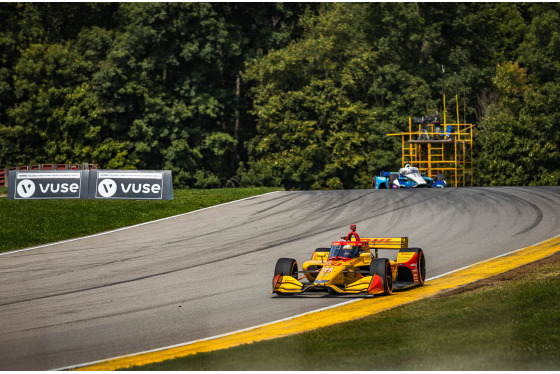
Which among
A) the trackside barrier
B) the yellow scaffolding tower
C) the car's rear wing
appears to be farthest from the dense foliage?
the car's rear wing

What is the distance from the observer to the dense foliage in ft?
174

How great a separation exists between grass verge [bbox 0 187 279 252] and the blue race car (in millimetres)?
8012

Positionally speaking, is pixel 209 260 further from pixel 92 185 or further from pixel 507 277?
pixel 92 185

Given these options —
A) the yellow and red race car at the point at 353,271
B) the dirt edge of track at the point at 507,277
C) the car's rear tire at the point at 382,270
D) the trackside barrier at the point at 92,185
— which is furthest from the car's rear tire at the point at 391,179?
the car's rear tire at the point at 382,270

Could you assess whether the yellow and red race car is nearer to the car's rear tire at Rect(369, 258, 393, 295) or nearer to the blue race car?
the car's rear tire at Rect(369, 258, 393, 295)

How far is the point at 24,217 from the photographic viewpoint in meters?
28.5

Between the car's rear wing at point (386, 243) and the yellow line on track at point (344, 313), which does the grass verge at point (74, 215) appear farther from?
the yellow line on track at point (344, 313)

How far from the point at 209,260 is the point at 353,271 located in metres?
5.87

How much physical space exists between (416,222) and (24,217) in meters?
14.1

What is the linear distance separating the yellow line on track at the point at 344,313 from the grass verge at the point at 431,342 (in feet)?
1.75

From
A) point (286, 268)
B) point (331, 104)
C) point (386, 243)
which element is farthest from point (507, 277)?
point (331, 104)

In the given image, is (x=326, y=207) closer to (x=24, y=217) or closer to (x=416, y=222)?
(x=416, y=222)

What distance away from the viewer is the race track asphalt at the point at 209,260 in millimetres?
13344

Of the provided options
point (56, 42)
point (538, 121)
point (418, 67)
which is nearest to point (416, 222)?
point (538, 121)
